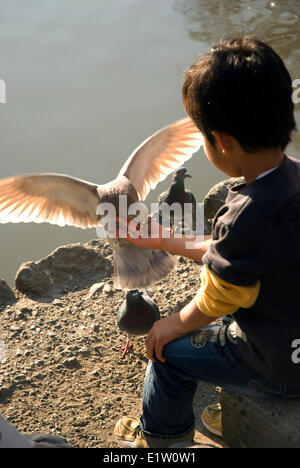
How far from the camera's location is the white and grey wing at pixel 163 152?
350 centimetres

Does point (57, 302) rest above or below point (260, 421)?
below

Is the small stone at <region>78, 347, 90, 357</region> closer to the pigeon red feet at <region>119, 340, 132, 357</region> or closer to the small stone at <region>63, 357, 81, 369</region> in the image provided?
the small stone at <region>63, 357, 81, 369</region>

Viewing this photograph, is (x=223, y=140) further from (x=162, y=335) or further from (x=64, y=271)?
(x=64, y=271)

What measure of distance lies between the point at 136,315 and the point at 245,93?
6.13 feet

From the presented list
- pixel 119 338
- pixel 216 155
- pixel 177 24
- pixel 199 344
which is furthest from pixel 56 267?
pixel 177 24

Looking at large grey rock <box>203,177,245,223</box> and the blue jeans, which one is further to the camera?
large grey rock <box>203,177,245,223</box>

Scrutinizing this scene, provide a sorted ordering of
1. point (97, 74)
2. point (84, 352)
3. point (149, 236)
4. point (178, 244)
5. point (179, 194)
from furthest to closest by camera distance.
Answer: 1. point (97, 74)
2. point (179, 194)
3. point (84, 352)
4. point (149, 236)
5. point (178, 244)

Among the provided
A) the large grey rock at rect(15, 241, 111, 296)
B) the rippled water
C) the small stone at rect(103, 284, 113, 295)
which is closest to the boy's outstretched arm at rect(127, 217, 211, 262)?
the small stone at rect(103, 284, 113, 295)

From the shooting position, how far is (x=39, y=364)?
134 inches

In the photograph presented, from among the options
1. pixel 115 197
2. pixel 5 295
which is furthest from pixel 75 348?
pixel 115 197

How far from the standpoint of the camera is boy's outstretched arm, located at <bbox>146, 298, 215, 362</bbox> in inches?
79.7

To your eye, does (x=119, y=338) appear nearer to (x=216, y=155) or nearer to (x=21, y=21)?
(x=216, y=155)

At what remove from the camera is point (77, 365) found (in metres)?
3.38

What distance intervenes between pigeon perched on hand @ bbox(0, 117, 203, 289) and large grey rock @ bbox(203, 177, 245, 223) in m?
0.99
